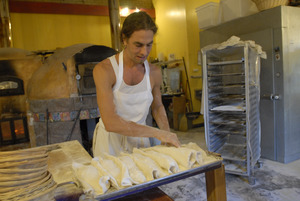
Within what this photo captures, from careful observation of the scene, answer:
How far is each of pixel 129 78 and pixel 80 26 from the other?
19.9 feet

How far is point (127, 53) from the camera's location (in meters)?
1.52

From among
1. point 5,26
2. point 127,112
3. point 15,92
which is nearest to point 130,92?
point 127,112

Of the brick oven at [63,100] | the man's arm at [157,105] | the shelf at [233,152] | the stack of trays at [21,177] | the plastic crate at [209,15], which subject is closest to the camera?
the stack of trays at [21,177]

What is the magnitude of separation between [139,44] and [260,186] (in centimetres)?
229

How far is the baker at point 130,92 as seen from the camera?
4.46 ft

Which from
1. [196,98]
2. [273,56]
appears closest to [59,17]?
[196,98]

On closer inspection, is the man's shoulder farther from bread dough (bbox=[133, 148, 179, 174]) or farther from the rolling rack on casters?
the rolling rack on casters

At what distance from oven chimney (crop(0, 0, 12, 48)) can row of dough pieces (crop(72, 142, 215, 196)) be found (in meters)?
5.86

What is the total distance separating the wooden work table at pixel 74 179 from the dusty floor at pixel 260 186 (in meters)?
1.47

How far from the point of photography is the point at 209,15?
393 centimetres

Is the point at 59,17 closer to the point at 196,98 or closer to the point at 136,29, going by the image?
the point at 196,98

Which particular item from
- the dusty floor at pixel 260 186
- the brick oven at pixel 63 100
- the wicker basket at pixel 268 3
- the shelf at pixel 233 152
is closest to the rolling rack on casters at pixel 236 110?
the shelf at pixel 233 152

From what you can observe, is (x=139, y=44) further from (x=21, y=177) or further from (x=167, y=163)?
(x=21, y=177)

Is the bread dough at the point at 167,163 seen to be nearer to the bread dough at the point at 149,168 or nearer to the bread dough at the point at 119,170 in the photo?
the bread dough at the point at 149,168
